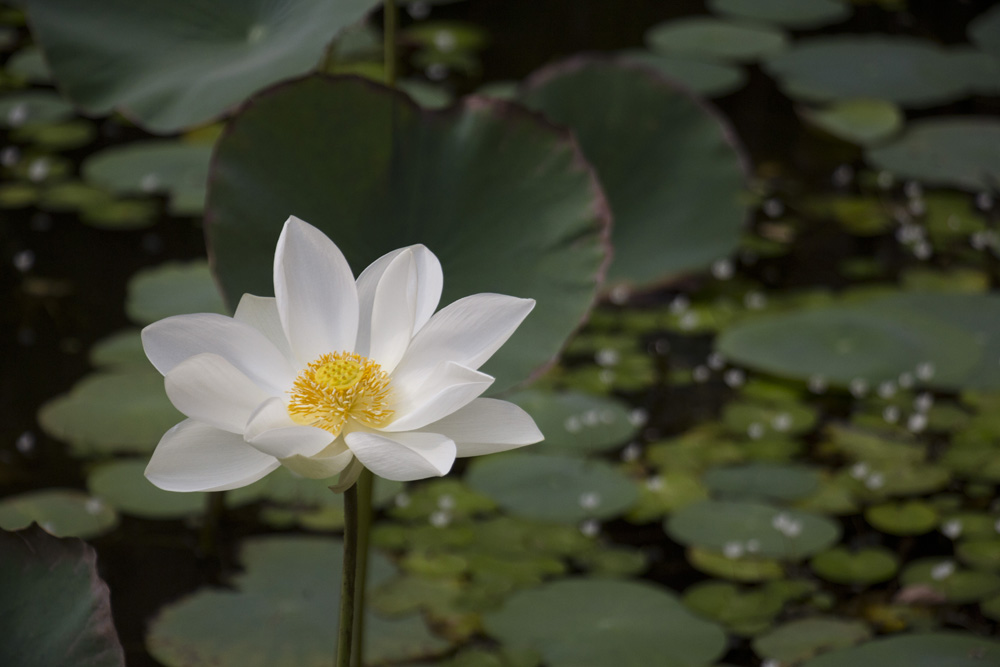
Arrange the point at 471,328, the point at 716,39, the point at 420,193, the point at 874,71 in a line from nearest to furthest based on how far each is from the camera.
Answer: the point at 471,328 < the point at 420,193 < the point at 874,71 < the point at 716,39

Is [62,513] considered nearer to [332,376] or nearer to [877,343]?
[332,376]

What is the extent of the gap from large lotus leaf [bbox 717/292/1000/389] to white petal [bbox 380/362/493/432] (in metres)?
1.24

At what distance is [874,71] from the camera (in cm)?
284

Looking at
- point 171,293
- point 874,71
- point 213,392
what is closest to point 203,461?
point 213,392

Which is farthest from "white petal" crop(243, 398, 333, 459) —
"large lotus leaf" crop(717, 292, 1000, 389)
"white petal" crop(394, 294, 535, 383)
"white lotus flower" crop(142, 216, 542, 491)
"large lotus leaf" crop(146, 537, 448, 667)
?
"large lotus leaf" crop(717, 292, 1000, 389)

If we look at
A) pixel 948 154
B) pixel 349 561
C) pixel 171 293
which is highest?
pixel 349 561

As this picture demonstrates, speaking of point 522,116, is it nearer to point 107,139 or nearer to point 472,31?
point 107,139

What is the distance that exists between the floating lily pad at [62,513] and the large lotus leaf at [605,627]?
1.95 feet

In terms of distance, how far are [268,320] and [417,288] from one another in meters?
0.11

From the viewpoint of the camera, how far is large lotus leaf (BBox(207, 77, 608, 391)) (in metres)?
1.14

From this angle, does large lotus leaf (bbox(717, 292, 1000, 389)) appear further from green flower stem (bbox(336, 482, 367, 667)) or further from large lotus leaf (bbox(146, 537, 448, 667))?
green flower stem (bbox(336, 482, 367, 667))

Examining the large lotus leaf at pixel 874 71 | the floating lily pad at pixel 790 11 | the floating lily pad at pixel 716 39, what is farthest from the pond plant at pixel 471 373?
the floating lily pad at pixel 790 11

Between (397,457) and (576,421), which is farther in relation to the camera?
(576,421)

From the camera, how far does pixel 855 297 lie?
212cm
